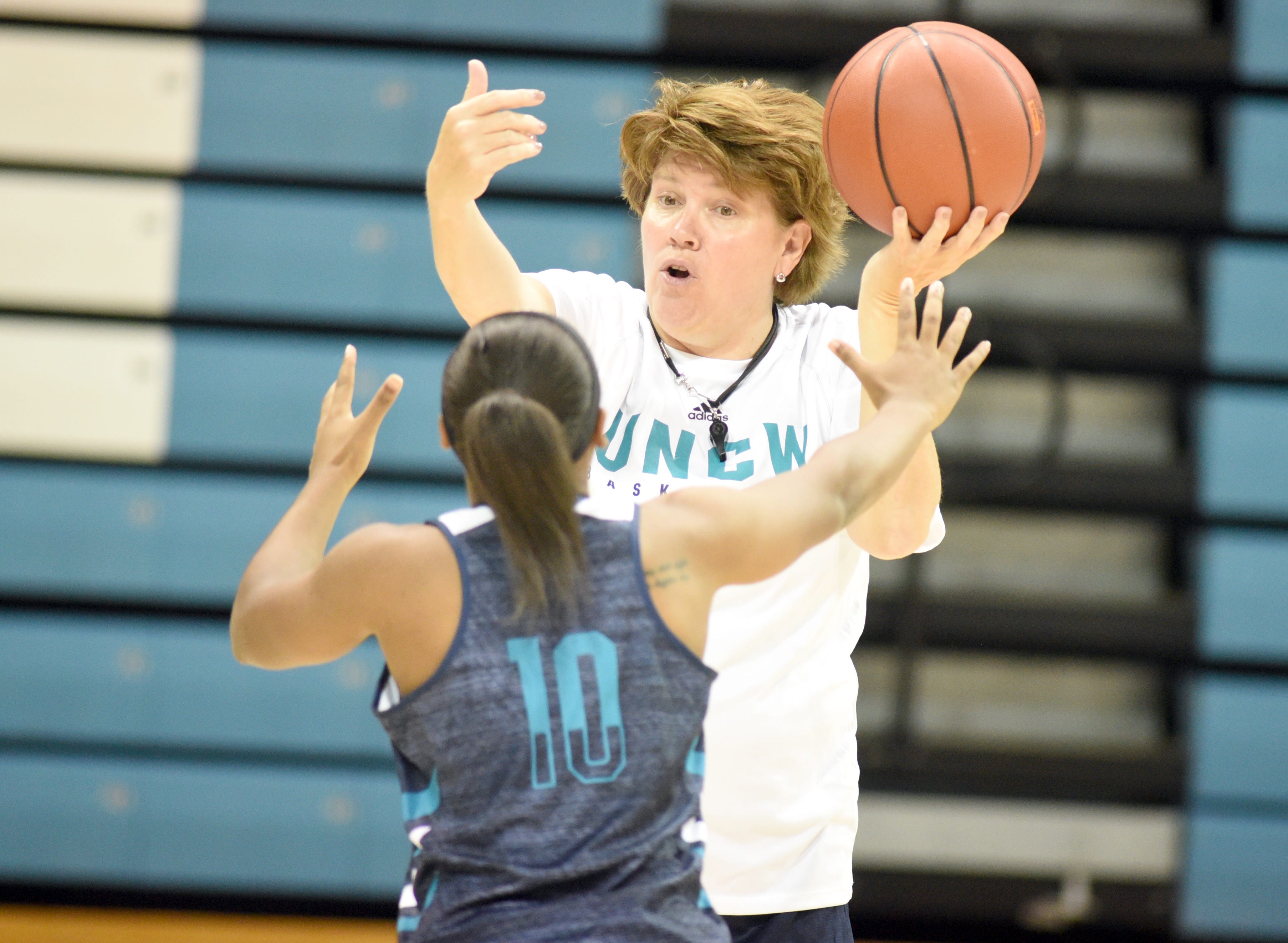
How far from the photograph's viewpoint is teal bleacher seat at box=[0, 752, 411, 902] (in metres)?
3.97

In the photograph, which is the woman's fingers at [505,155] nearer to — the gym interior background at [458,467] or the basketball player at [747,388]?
the basketball player at [747,388]

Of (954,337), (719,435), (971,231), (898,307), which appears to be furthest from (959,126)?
(719,435)

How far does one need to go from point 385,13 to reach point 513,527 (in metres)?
3.19

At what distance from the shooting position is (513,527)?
135 centimetres

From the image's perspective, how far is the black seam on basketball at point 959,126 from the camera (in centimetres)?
188

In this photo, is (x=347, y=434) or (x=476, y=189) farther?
(x=476, y=189)

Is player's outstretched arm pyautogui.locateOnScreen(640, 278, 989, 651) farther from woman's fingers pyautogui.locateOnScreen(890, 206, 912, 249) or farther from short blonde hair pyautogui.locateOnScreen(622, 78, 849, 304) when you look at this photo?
short blonde hair pyautogui.locateOnScreen(622, 78, 849, 304)

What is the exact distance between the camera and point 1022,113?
76.4 inches

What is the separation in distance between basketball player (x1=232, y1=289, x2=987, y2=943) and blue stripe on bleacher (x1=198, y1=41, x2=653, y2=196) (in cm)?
285

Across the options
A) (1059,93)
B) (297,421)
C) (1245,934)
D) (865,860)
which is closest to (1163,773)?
(1245,934)

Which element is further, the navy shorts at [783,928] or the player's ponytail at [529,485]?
the navy shorts at [783,928]

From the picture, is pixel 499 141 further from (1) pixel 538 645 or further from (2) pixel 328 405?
(1) pixel 538 645

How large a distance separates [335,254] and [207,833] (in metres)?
1.77

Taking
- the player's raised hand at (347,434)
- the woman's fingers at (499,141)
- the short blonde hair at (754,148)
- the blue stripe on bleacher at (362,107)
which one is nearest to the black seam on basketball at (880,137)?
the short blonde hair at (754,148)
